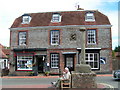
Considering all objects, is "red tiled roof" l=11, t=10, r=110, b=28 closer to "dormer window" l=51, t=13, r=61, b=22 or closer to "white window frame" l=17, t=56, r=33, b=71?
"dormer window" l=51, t=13, r=61, b=22

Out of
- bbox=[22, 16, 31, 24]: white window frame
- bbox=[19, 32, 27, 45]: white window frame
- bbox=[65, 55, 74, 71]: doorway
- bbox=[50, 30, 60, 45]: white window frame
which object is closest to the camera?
bbox=[65, 55, 74, 71]: doorway

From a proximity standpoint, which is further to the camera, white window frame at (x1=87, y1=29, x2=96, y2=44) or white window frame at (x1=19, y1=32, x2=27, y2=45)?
white window frame at (x1=19, y1=32, x2=27, y2=45)

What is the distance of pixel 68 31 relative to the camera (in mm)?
24953

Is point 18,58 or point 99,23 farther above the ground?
point 99,23

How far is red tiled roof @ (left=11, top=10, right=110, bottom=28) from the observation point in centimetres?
2528

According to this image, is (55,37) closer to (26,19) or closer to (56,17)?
(56,17)

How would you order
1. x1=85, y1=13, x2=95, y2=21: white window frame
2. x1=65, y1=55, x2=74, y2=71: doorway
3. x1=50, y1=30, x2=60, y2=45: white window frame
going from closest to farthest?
x1=65, y1=55, x2=74, y2=71: doorway, x1=50, y1=30, x2=60, y2=45: white window frame, x1=85, y1=13, x2=95, y2=21: white window frame

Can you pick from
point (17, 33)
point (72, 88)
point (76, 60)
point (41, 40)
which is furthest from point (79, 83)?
point (17, 33)

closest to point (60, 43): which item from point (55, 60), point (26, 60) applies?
point (55, 60)

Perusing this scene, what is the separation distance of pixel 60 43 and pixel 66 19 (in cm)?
336

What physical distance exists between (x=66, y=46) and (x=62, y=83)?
41.3ft

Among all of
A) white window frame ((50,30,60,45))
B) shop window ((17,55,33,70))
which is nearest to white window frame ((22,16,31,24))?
white window frame ((50,30,60,45))

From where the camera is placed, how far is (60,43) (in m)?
24.9

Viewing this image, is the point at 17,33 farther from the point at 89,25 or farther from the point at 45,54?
the point at 89,25
